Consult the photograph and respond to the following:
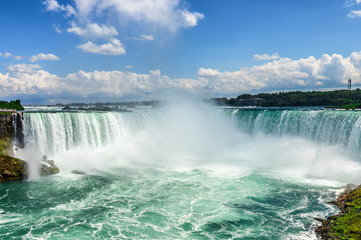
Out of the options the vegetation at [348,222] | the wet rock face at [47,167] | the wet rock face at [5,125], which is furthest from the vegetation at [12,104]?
the vegetation at [348,222]

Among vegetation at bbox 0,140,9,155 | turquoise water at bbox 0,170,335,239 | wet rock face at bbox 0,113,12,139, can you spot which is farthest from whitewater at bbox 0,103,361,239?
wet rock face at bbox 0,113,12,139

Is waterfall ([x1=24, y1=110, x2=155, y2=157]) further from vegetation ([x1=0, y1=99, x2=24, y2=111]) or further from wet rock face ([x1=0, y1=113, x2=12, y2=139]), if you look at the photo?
vegetation ([x1=0, y1=99, x2=24, y2=111])

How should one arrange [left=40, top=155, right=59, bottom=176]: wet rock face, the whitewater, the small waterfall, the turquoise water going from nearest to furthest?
the turquoise water < the whitewater < [left=40, top=155, right=59, bottom=176]: wet rock face < the small waterfall

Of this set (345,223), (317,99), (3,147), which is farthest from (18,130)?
(317,99)

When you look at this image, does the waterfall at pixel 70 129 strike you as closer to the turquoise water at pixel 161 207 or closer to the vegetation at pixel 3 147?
the vegetation at pixel 3 147

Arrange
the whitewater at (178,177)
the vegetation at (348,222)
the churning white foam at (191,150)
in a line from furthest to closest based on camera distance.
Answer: the churning white foam at (191,150)
the whitewater at (178,177)
the vegetation at (348,222)

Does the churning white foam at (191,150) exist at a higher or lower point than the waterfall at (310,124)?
lower
